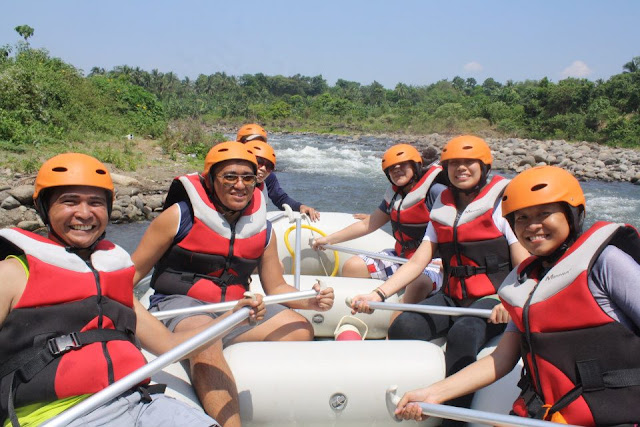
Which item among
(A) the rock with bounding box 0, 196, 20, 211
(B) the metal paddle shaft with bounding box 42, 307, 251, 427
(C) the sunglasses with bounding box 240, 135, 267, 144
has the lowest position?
(B) the metal paddle shaft with bounding box 42, 307, 251, 427

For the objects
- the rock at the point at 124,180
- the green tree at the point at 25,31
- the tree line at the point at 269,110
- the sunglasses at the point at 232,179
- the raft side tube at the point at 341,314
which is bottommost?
the raft side tube at the point at 341,314

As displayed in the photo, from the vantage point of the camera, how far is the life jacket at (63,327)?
166 cm

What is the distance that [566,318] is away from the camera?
1.80m

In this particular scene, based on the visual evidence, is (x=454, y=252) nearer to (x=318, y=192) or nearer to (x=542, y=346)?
(x=542, y=346)

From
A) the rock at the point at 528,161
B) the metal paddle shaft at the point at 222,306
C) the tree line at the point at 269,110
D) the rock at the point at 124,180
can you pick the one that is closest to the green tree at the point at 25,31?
the tree line at the point at 269,110

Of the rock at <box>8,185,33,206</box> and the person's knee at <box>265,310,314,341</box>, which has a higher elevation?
the rock at <box>8,185,33,206</box>

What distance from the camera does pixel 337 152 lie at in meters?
24.5

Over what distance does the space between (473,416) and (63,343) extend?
4.70 feet

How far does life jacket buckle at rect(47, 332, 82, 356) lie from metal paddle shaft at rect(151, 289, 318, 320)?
0.64 m

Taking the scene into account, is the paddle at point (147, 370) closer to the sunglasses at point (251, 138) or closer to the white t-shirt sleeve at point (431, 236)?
the white t-shirt sleeve at point (431, 236)

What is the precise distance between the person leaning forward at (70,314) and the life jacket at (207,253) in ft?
2.38

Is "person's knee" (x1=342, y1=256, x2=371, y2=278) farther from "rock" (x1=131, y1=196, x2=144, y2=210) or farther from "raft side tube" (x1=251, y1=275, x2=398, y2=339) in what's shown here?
"rock" (x1=131, y1=196, x2=144, y2=210)

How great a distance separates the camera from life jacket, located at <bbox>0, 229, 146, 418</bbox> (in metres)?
1.66

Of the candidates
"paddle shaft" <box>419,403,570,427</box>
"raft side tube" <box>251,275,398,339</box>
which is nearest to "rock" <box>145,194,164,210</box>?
"raft side tube" <box>251,275,398,339</box>
